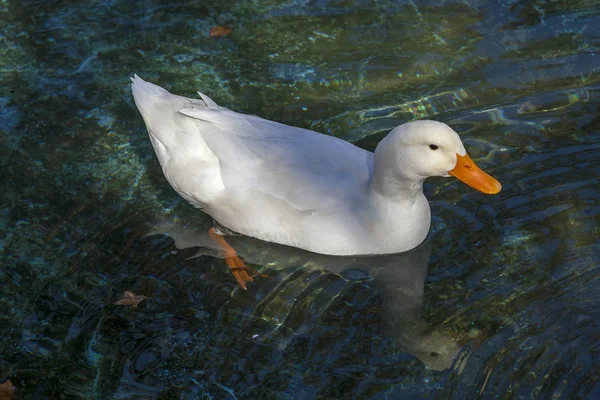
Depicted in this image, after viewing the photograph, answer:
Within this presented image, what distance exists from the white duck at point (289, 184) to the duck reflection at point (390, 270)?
89 mm

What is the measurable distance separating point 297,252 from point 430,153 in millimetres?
1219

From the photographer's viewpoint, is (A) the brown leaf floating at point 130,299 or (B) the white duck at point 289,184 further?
(B) the white duck at point 289,184

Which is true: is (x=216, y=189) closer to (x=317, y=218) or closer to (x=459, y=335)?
(x=317, y=218)

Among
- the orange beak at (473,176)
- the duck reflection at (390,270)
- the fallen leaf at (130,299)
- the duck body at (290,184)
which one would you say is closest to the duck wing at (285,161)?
the duck body at (290,184)

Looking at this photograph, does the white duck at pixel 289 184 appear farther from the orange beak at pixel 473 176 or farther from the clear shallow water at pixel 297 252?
the clear shallow water at pixel 297 252

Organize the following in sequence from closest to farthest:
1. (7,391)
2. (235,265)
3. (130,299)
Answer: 1. (7,391)
2. (130,299)
3. (235,265)

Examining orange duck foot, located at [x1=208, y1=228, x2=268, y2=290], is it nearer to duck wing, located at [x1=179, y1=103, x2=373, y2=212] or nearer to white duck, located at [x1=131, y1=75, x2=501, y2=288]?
white duck, located at [x1=131, y1=75, x2=501, y2=288]

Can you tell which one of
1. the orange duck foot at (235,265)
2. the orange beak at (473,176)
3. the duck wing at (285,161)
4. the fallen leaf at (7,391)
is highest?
the orange beak at (473,176)

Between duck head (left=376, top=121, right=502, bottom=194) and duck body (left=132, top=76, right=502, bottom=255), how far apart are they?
0.10 meters

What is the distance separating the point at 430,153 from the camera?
4.46 m

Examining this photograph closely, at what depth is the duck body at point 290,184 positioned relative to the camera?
4.91m

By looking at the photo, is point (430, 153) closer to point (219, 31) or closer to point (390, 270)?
point (390, 270)

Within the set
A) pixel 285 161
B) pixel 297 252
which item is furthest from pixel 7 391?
pixel 285 161

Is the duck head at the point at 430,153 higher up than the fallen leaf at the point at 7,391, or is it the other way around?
the duck head at the point at 430,153
